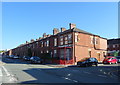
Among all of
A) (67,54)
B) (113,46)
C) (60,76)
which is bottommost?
(60,76)

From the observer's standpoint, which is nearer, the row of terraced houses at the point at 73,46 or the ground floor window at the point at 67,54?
the row of terraced houses at the point at 73,46

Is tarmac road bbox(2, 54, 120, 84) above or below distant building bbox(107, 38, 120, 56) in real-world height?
below

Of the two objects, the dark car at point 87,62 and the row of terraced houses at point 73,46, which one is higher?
the row of terraced houses at point 73,46

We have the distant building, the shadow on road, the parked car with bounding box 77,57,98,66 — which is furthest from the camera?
the distant building

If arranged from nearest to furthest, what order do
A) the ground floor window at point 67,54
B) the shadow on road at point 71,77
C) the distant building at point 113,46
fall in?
the shadow on road at point 71,77, the ground floor window at point 67,54, the distant building at point 113,46

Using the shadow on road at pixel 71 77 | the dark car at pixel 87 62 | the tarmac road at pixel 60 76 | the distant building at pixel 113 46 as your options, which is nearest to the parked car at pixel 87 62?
the dark car at pixel 87 62

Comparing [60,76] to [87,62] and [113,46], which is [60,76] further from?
[113,46]

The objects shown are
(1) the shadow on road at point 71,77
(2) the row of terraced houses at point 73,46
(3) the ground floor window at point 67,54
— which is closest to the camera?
(1) the shadow on road at point 71,77

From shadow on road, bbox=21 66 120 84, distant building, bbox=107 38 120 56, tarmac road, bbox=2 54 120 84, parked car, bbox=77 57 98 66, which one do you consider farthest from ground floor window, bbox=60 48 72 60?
distant building, bbox=107 38 120 56

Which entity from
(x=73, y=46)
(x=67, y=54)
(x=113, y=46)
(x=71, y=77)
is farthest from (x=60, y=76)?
(x=113, y=46)

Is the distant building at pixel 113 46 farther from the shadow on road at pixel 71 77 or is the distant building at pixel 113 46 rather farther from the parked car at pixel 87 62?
the shadow on road at pixel 71 77

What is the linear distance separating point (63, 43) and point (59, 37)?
2.32 metres

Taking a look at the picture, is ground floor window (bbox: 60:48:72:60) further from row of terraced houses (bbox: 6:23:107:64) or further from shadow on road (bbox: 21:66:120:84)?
shadow on road (bbox: 21:66:120:84)

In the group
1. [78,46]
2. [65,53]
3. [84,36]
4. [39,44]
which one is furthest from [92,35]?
[39,44]
